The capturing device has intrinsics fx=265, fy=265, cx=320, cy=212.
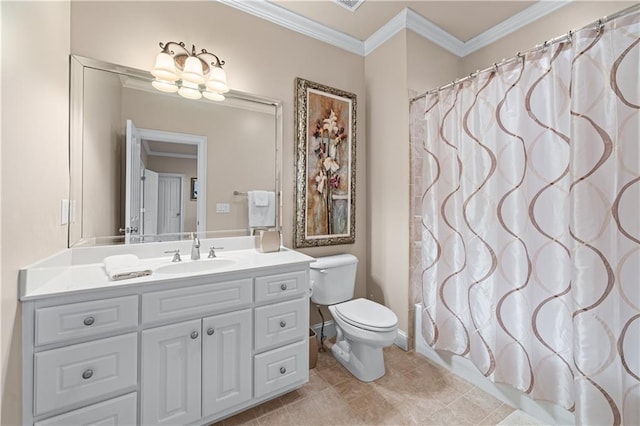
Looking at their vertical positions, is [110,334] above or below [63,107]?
below

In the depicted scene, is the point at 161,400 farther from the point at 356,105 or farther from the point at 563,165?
the point at 356,105

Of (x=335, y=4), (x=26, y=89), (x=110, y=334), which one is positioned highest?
(x=335, y=4)

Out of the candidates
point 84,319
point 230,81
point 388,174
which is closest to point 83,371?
point 84,319

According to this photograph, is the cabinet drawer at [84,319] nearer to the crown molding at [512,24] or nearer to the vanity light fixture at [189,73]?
the vanity light fixture at [189,73]

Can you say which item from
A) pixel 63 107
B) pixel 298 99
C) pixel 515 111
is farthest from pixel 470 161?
pixel 63 107

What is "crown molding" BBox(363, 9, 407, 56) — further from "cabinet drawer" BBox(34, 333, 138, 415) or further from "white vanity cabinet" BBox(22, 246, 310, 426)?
"cabinet drawer" BBox(34, 333, 138, 415)

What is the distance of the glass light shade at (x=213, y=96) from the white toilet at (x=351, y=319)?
1277 millimetres

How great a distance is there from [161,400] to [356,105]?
7.63 ft

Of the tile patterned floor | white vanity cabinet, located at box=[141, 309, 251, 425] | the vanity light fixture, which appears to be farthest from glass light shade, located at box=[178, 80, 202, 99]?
the tile patterned floor

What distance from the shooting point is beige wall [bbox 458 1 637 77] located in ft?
Result: 5.48

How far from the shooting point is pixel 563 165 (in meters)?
1.31

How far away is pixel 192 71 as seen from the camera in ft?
5.22

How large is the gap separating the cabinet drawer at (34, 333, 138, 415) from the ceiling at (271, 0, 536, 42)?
7.37ft

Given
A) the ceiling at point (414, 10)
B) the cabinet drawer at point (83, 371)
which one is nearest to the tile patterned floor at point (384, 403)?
the cabinet drawer at point (83, 371)
